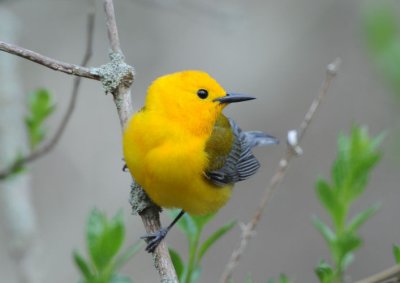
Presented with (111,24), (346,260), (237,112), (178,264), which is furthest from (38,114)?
(237,112)

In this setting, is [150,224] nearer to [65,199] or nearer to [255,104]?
[65,199]

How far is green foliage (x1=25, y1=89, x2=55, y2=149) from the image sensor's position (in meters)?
3.20

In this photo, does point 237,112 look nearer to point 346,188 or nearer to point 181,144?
point 181,144

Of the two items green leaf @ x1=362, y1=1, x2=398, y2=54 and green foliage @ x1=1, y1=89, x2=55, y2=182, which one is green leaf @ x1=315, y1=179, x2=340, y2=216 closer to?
green leaf @ x1=362, y1=1, x2=398, y2=54

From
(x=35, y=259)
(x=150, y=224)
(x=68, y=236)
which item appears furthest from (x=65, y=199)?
(x=150, y=224)

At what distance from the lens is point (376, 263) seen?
6.97m

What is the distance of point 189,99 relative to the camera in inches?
143

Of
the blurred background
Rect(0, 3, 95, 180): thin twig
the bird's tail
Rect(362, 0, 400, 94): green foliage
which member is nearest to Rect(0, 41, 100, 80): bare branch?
Rect(0, 3, 95, 180): thin twig

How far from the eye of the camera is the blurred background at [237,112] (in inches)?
266

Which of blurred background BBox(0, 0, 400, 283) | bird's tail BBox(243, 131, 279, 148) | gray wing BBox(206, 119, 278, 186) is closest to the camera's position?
gray wing BBox(206, 119, 278, 186)

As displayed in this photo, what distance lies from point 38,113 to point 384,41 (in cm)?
167

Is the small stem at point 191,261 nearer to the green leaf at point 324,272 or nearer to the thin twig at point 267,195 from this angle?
the thin twig at point 267,195

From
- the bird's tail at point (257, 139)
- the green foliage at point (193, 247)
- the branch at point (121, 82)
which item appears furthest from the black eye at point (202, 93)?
the bird's tail at point (257, 139)

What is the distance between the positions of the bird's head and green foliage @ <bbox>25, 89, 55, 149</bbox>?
568mm
